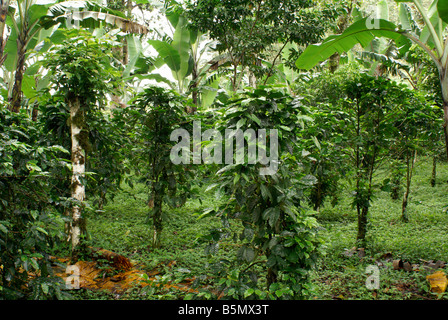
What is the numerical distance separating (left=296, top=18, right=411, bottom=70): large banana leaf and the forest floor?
1.95 m

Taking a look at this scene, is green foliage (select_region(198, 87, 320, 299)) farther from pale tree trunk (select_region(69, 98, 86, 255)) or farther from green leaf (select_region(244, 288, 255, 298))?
pale tree trunk (select_region(69, 98, 86, 255))

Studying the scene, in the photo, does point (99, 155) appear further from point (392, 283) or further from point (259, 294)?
point (392, 283)

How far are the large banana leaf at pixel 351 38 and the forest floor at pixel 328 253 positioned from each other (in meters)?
1.95

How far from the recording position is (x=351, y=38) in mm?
3646

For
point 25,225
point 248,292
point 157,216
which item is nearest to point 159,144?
point 157,216

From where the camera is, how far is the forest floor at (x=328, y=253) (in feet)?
10.0

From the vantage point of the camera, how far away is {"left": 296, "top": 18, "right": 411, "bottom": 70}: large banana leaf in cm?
335

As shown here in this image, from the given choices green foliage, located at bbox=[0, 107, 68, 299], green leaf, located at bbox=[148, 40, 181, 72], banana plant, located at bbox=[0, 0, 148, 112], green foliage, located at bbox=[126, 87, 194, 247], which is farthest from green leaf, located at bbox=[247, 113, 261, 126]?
green leaf, located at bbox=[148, 40, 181, 72]

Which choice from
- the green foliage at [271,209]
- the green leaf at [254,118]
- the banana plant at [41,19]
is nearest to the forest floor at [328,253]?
the green foliage at [271,209]

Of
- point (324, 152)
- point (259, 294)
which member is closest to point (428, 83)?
point (324, 152)

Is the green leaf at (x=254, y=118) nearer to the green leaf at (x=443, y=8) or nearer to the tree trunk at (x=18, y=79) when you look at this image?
the green leaf at (x=443, y=8)

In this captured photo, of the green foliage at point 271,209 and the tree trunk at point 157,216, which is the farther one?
the tree trunk at point 157,216

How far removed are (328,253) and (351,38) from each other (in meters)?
2.61
